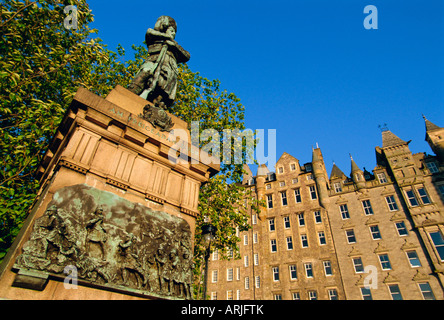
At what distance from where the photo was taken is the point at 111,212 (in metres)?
4.59

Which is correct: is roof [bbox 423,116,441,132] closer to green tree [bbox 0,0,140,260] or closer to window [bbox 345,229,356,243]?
window [bbox 345,229,356,243]

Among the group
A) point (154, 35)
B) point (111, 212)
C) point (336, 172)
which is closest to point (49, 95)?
point (154, 35)

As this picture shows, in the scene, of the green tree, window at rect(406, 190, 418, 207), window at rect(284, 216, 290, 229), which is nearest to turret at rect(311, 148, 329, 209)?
window at rect(284, 216, 290, 229)

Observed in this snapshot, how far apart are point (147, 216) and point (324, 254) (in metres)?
31.2

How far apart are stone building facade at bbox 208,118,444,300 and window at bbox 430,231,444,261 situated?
0.08 meters

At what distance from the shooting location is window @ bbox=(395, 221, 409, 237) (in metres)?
28.3

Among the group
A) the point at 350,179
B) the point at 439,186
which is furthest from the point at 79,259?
the point at 350,179

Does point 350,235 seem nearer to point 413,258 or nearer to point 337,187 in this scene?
point 413,258

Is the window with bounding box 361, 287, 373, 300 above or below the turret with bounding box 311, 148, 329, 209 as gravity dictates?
below

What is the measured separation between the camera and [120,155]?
5383 millimetres

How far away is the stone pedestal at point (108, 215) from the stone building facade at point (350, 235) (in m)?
28.5

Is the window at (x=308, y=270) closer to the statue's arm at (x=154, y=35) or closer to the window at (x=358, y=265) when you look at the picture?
the window at (x=358, y=265)

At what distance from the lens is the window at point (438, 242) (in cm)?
2562
